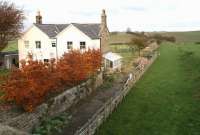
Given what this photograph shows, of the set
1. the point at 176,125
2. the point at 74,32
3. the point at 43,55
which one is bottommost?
the point at 176,125

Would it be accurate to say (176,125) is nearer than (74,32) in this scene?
Yes

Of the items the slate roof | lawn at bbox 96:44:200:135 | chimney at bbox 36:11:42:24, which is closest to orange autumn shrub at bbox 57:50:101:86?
lawn at bbox 96:44:200:135

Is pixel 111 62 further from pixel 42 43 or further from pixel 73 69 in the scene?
pixel 73 69

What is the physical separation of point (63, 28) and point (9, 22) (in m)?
7.59

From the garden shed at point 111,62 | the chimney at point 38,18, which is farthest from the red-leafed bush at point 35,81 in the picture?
the chimney at point 38,18

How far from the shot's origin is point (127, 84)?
2811 cm

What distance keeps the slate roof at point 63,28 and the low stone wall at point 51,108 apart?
1846cm

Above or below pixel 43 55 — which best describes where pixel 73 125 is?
below

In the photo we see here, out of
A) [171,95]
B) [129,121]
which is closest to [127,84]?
[171,95]

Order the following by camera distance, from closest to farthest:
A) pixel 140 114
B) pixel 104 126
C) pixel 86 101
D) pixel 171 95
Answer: pixel 104 126, pixel 140 114, pixel 86 101, pixel 171 95

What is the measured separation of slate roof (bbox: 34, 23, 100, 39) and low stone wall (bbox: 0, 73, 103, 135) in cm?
1846

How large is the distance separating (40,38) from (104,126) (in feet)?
95.5

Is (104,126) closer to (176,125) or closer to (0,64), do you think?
(176,125)

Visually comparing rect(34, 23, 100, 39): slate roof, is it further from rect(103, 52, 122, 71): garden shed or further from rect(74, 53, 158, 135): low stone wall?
rect(74, 53, 158, 135): low stone wall
